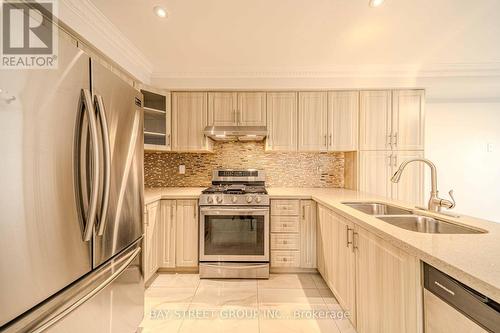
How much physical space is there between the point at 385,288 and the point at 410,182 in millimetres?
2060

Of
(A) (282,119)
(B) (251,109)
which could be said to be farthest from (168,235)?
(A) (282,119)

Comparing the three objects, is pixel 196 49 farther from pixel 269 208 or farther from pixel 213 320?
pixel 213 320

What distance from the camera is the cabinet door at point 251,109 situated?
109 inches

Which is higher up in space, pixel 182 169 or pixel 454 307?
pixel 182 169

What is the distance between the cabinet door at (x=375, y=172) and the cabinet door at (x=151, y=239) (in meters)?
2.44

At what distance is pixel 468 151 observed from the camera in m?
3.32

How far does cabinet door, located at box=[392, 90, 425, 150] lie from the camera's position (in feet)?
8.79

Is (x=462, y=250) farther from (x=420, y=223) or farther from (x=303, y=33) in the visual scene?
(x=303, y=33)

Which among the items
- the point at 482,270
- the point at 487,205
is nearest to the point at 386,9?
the point at 482,270

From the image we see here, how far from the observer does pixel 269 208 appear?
2.40m

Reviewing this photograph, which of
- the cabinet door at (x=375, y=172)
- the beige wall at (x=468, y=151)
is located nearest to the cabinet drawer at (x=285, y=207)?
the cabinet door at (x=375, y=172)

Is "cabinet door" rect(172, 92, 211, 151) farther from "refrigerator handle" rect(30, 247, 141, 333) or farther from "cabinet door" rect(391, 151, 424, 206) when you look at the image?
"cabinet door" rect(391, 151, 424, 206)

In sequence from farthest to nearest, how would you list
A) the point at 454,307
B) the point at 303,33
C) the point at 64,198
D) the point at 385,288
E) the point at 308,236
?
the point at 308,236
the point at 303,33
the point at 385,288
the point at 64,198
the point at 454,307

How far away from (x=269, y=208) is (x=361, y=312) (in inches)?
47.9
